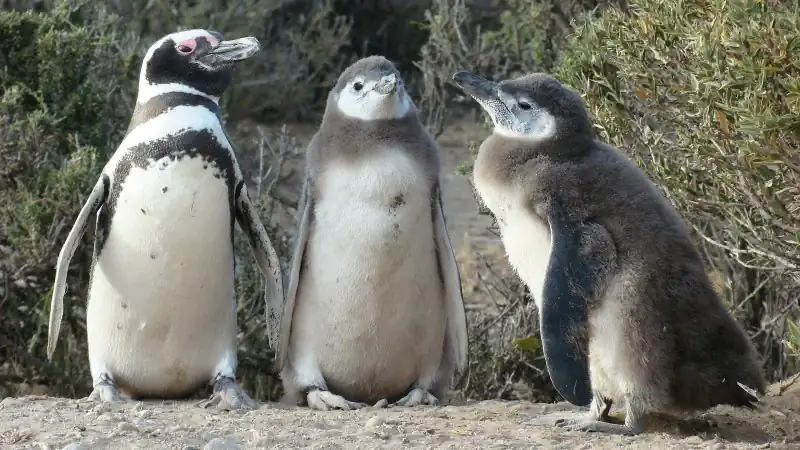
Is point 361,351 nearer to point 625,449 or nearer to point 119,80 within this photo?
point 625,449

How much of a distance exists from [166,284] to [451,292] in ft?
3.47

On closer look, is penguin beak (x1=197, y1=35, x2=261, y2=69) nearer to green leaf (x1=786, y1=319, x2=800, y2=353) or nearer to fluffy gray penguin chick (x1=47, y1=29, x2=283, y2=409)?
fluffy gray penguin chick (x1=47, y1=29, x2=283, y2=409)

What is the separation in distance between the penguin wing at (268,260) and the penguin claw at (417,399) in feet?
1.77

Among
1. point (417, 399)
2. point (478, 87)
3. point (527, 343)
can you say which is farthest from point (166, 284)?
point (527, 343)

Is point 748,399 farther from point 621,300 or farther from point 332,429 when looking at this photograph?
point 332,429

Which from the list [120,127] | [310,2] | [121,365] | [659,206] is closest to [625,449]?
[659,206]

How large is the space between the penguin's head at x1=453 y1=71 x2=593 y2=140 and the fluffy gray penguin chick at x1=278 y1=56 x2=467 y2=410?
0.44 meters

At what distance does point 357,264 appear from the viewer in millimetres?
4645

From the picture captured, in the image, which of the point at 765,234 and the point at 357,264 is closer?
the point at 765,234

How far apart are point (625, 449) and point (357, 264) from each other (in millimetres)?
1345

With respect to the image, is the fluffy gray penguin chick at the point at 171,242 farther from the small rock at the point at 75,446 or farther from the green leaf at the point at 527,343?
the green leaf at the point at 527,343

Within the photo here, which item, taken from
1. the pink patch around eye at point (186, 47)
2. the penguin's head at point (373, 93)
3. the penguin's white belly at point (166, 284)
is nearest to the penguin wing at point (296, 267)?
the penguin's white belly at point (166, 284)

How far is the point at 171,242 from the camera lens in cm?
464

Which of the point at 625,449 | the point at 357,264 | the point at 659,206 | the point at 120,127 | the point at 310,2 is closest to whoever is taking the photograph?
the point at 625,449
